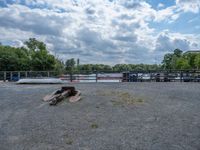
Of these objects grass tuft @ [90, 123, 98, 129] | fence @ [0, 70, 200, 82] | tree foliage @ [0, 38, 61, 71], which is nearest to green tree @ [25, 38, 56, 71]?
tree foliage @ [0, 38, 61, 71]

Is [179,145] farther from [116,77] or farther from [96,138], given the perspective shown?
[116,77]

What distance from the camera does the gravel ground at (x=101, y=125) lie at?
574 centimetres

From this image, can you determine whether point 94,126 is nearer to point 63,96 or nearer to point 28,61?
point 63,96

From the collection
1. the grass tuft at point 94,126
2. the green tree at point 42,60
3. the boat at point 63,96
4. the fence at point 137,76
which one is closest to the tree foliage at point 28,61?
the green tree at point 42,60

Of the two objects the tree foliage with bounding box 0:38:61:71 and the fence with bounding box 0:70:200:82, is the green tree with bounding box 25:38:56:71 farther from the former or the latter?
the fence with bounding box 0:70:200:82

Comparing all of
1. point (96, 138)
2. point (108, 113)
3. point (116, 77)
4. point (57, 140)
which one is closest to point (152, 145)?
point (96, 138)

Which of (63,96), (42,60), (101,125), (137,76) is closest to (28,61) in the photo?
(42,60)

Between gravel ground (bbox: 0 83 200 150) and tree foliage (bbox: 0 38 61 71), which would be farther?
tree foliage (bbox: 0 38 61 71)

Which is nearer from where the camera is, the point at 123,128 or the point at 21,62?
the point at 123,128

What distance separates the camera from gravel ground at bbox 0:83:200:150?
5.74m

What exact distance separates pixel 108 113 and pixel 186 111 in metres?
2.72

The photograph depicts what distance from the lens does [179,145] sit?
5.62 metres

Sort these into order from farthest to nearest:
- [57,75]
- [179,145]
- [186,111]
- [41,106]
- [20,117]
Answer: [57,75], [41,106], [186,111], [20,117], [179,145]

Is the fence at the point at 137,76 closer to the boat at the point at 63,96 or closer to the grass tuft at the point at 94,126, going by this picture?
the boat at the point at 63,96
